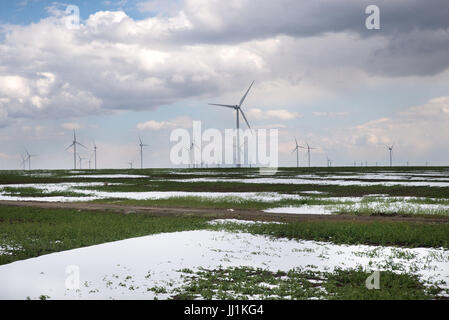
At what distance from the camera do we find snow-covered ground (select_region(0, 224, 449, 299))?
47.8 ft

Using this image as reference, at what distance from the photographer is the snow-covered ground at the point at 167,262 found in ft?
47.8

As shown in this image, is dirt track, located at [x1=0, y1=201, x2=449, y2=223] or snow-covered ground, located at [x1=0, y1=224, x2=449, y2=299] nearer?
snow-covered ground, located at [x1=0, y1=224, x2=449, y2=299]

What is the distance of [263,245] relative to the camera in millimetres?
22766

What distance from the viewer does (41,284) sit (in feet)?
48.5

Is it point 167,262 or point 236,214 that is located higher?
point 167,262

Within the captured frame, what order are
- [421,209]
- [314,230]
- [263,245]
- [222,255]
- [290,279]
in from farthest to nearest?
[421,209] < [314,230] < [263,245] < [222,255] < [290,279]

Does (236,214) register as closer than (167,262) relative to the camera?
No

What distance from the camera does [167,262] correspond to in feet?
60.2

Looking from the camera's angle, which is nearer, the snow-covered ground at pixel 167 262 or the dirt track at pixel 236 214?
the snow-covered ground at pixel 167 262

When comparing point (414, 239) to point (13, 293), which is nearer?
point (13, 293)

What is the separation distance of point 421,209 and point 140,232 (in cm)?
2420
